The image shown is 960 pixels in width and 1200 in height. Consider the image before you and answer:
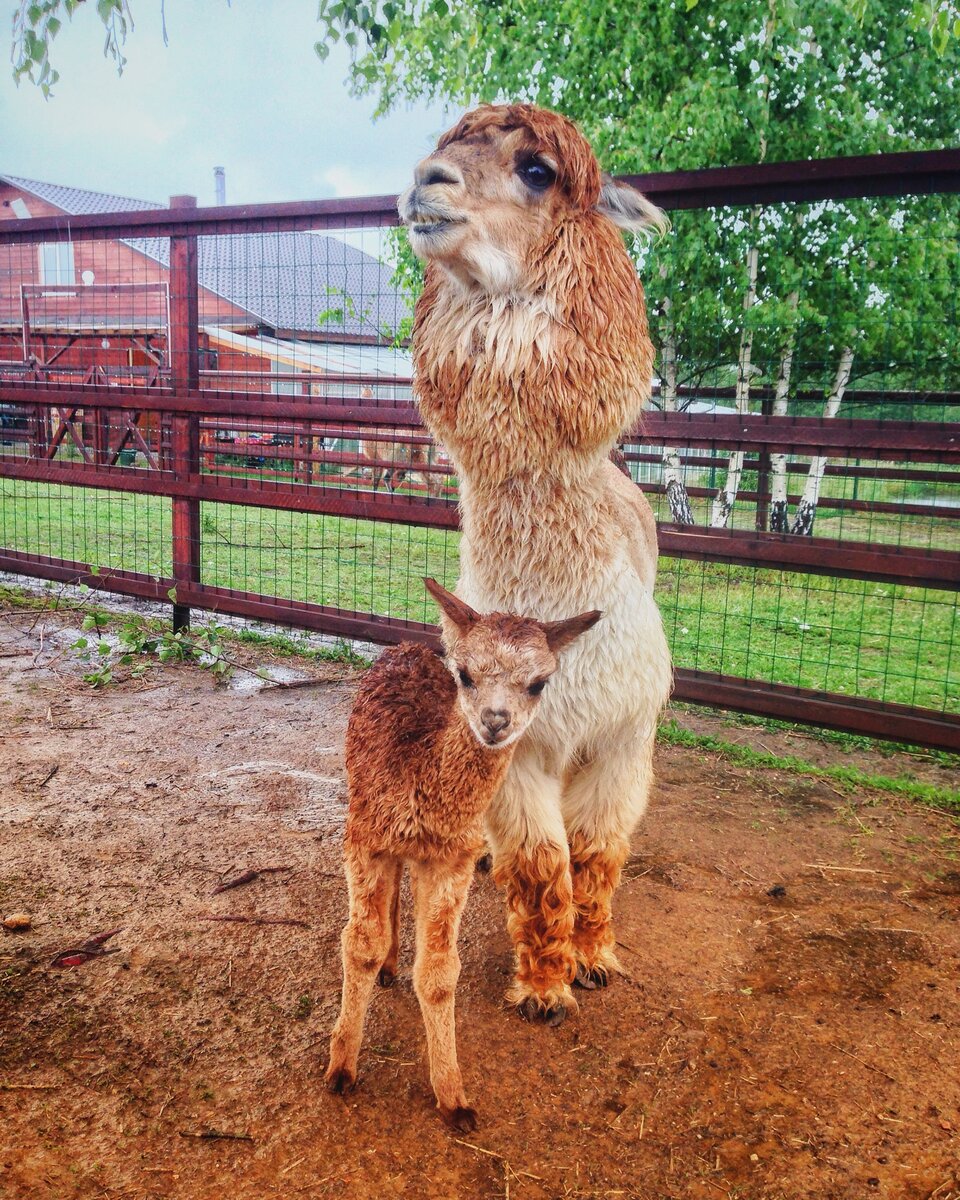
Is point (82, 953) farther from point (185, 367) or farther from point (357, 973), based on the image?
point (185, 367)

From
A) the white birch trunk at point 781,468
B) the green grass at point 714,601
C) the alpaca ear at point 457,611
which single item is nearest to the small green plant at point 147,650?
the green grass at point 714,601

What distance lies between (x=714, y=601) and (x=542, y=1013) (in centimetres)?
617

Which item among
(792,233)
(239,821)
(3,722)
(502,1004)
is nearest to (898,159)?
(502,1004)

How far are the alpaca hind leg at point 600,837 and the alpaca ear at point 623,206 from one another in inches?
61.8

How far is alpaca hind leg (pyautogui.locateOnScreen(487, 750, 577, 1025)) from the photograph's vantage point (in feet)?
8.76

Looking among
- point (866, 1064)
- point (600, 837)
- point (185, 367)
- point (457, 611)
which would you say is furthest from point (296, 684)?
point (866, 1064)

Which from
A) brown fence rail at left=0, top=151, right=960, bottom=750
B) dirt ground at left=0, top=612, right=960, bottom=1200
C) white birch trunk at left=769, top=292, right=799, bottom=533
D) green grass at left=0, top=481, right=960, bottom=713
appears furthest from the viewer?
white birch trunk at left=769, top=292, right=799, bottom=533

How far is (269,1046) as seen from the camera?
7.97ft

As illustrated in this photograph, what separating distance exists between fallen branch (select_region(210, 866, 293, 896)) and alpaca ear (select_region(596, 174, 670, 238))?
251 centimetres

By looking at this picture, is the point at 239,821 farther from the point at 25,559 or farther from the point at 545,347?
the point at 25,559

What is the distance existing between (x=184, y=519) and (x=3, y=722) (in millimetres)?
1981

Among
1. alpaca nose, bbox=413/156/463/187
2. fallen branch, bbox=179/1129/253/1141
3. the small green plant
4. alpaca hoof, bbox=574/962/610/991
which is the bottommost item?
alpaca hoof, bbox=574/962/610/991

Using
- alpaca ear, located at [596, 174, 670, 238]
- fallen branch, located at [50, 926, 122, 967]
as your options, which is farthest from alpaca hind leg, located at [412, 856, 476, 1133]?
Result: alpaca ear, located at [596, 174, 670, 238]

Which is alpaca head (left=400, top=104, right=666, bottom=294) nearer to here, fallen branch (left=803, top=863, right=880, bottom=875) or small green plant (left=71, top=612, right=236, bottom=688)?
fallen branch (left=803, top=863, right=880, bottom=875)
